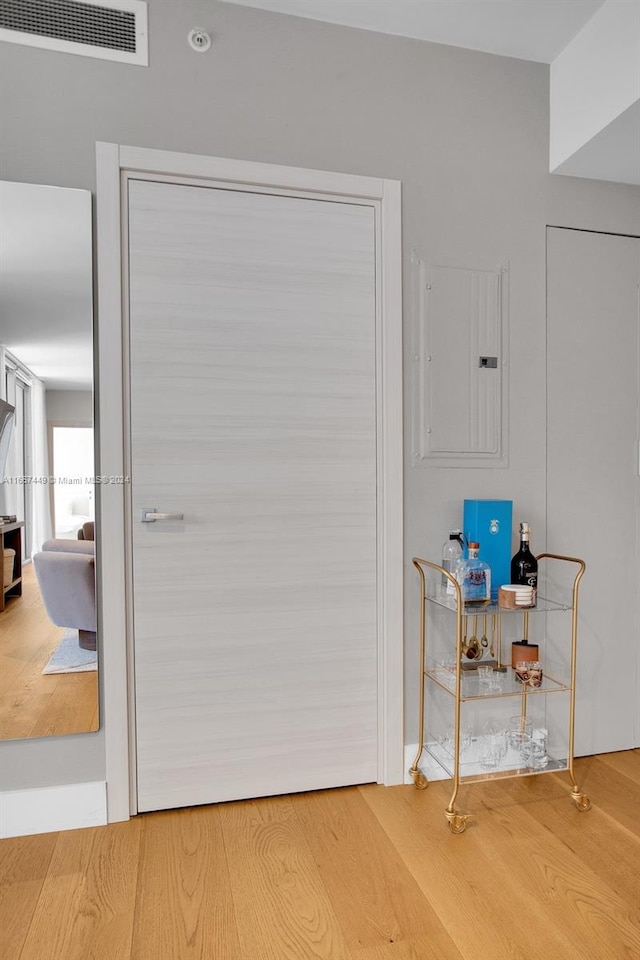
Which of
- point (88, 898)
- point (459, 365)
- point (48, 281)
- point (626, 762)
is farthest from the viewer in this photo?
point (626, 762)

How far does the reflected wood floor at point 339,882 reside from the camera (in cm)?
152

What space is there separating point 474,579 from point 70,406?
1.41 metres

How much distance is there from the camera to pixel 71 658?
200 centimetres

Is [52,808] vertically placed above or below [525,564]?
below

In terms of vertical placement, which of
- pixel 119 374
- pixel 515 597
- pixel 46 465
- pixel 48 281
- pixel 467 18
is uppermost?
pixel 467 18

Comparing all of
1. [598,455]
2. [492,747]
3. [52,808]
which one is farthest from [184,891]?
[598,455]

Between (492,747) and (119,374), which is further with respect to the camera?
(492,747)

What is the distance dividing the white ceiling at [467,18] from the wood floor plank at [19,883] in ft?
8.88

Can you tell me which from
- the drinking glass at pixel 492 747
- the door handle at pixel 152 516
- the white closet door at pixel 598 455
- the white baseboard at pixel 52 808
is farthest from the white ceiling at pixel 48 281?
the drinking glass at pixel 492 747

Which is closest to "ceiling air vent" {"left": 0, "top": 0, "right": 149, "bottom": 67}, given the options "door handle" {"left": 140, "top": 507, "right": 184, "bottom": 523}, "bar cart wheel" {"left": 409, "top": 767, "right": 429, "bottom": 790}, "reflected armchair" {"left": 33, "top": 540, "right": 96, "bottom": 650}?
"door handle" {"left": 140, "top": 507, "right": 184, "bottom": 523}

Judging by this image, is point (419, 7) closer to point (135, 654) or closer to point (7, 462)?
point (7, 462)

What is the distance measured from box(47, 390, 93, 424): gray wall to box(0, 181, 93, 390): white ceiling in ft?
0.07

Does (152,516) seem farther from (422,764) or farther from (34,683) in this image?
(422,764)

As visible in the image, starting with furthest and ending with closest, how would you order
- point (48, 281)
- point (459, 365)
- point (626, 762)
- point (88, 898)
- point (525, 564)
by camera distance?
point (626, 762) → point (459, 365) → point (525, 564) → point (48, 281) → point (88, 898)
